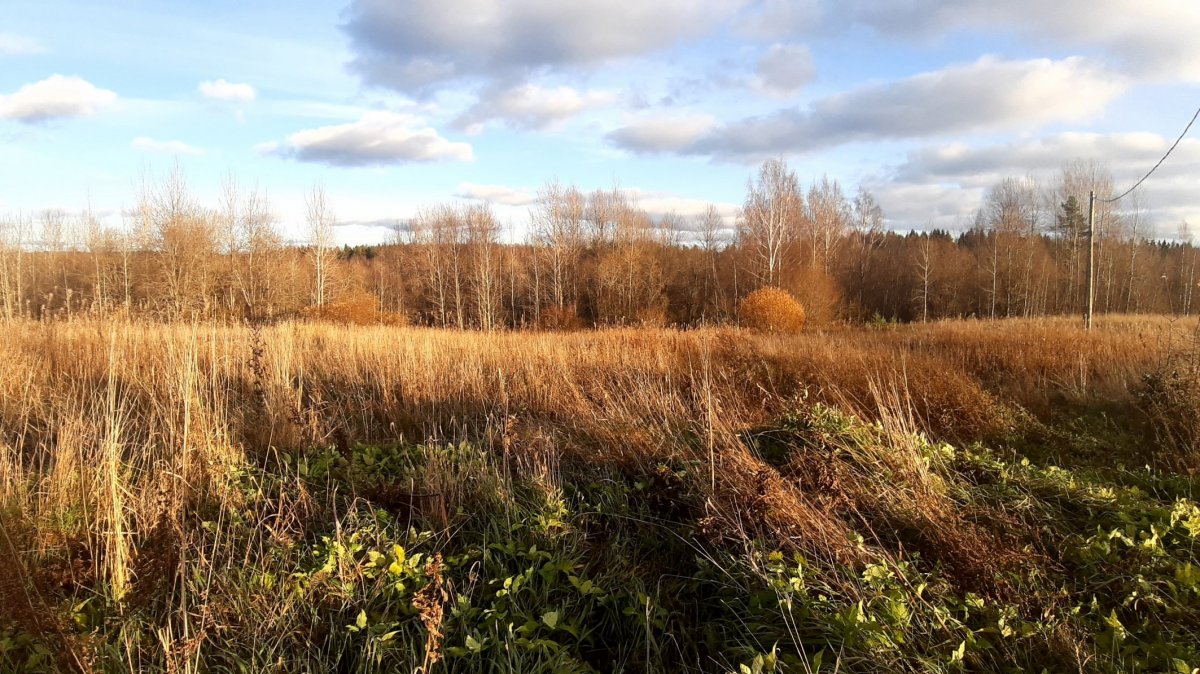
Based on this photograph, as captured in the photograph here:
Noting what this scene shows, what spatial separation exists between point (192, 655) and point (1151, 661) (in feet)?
12.9

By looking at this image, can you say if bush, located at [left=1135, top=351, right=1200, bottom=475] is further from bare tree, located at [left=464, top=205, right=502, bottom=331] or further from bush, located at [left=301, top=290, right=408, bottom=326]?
bare tree, located at [left=464, top=205, right=502, bottom=331]

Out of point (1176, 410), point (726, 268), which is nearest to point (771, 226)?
point (726, 268)

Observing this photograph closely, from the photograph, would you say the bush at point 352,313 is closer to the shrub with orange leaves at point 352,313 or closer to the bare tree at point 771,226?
the shrub with orange leaves at point 352,313

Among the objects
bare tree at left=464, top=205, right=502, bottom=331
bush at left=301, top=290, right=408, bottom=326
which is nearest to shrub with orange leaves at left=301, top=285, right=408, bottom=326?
bush at left=301, top=290, right=408, bottom=326

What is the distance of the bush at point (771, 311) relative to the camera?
25.1 meters

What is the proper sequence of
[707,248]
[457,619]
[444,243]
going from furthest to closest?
[707,248]
[444,243]
[457,619]

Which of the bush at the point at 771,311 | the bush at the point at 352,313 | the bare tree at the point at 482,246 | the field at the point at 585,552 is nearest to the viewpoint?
the field at the point at 585,552

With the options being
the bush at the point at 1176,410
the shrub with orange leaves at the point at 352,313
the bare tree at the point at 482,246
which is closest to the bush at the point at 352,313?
the shrub with orange leaves at the point at 352,313

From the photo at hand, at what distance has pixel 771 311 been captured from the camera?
2545 centimetres

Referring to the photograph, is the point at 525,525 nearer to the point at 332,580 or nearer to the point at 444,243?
the point at 332,580

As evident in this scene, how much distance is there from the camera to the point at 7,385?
6020 mm

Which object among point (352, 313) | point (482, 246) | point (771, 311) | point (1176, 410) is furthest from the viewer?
point (482, 246)

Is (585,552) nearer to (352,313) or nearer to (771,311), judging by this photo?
(352,313)

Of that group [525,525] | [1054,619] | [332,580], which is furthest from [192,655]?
[1054,619]
